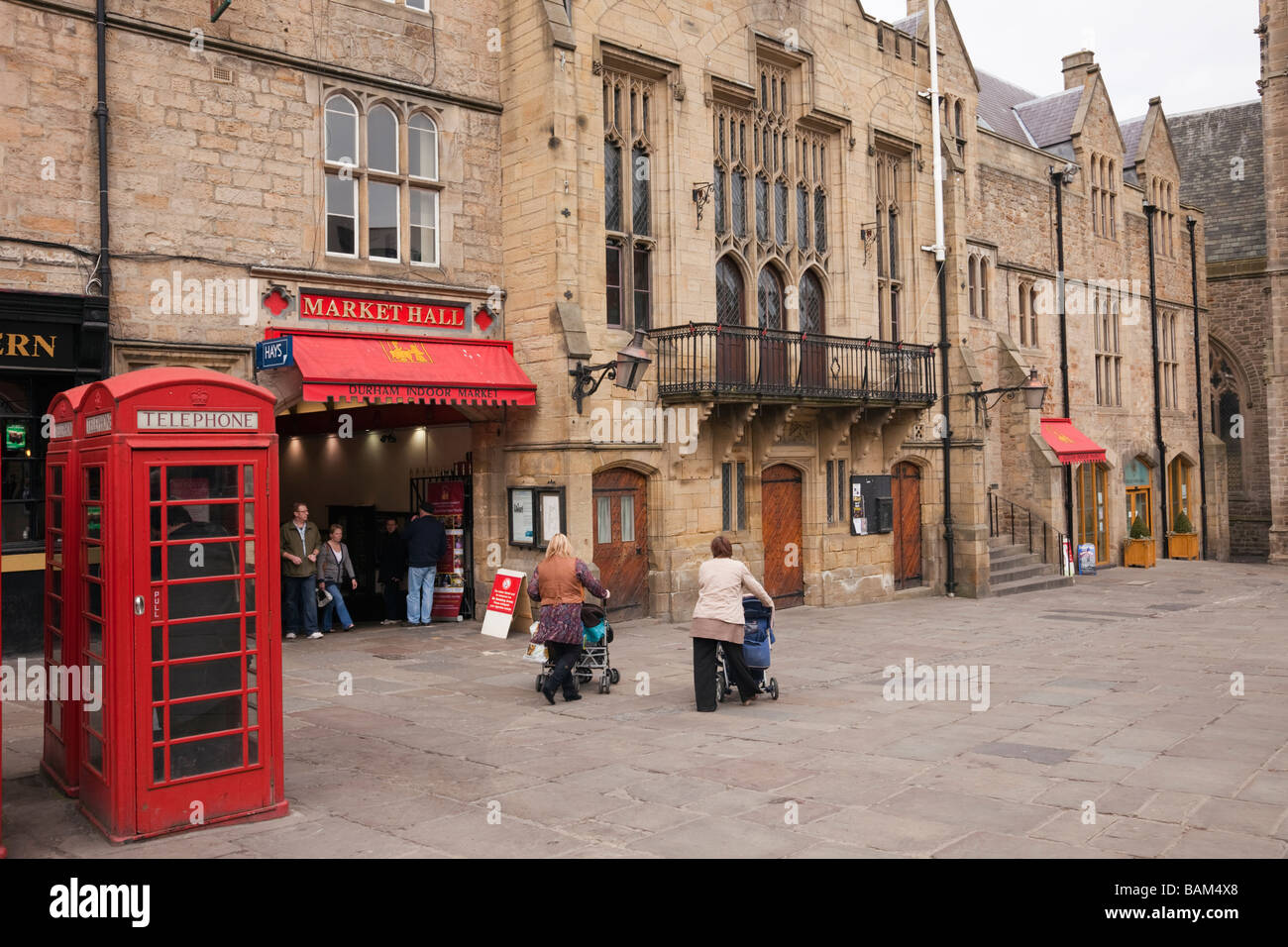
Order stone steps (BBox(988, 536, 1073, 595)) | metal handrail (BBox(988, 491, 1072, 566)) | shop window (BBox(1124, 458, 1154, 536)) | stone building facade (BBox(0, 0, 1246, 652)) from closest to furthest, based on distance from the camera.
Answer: stone building facade (BBox(0, 0, 1246, 652))
stone steps (BBox(988, 536, 1073, 595))
metal handrail (BBox(988, 491, 1072, 566))
shop window (BBox(1124, 458, 1154, 536))

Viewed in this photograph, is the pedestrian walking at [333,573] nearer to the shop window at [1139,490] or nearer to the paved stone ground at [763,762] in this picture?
the paved stone ground at [763,762]

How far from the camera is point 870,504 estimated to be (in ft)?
67.4

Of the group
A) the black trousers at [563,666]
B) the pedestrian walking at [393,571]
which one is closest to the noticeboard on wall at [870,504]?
the pedestrian walking at [393,571]

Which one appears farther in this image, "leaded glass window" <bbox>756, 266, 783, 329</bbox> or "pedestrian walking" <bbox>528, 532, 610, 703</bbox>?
"leaded glass window" <bbox>756, 266, 783, 329</bbox>

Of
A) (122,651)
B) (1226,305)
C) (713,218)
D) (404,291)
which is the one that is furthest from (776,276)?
(1226,305)

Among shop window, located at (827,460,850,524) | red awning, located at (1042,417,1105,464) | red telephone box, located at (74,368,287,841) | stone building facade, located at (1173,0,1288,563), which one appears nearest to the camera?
red telephone box, located at (74,368,287,841)

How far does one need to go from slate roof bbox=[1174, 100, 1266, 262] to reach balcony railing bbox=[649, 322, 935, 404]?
23.1 meters

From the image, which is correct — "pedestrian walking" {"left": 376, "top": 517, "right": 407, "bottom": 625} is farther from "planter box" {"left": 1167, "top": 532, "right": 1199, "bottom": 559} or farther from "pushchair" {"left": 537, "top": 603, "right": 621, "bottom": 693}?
"planter box" {"left": 1167, "top": 532, "right": 1199, "bottom": 559}

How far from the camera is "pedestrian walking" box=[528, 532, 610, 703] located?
1045cm

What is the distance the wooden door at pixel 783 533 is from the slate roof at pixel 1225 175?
26805mm

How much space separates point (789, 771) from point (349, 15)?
11983mm

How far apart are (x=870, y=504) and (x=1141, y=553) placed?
13.0 meters

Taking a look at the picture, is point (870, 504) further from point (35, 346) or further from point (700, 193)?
point (35, 346)

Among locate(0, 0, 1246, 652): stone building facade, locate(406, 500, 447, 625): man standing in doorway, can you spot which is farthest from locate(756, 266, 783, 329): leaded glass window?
locate(406, 500, 447, 625): man standing in doorway
